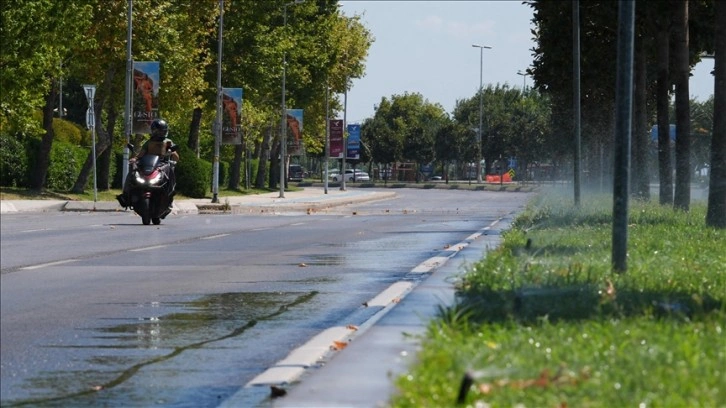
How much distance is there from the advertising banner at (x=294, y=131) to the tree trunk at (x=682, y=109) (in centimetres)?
4046

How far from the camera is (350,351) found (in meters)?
9.72

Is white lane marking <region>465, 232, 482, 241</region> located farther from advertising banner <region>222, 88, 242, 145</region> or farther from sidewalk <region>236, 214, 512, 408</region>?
advertising banner <region>222, 88, 242, 145</region>

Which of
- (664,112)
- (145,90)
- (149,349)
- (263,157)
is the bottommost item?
(149,349)

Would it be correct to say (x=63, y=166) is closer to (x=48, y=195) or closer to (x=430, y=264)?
(x=48, y=195)

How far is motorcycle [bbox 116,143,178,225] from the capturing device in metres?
28.8

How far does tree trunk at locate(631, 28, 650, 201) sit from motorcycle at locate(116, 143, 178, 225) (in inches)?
704

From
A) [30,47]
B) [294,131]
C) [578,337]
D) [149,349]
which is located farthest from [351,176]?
[578,337]

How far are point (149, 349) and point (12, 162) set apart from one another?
4463cm

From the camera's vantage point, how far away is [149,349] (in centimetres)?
1120

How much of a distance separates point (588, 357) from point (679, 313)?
252 centimetres

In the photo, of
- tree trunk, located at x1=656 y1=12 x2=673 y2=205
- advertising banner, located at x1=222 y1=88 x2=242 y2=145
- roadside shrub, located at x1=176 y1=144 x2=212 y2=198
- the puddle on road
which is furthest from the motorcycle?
advertising banner, located at x1=222 y1=88 x2=242 y2=145

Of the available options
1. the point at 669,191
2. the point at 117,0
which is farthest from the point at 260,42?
the point at 669,191

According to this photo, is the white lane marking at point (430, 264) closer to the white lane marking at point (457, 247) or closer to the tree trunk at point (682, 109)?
the white lane marking at point (457, 247)

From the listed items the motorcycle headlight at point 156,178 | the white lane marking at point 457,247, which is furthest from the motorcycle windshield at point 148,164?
the white lane marking at point 457,247
